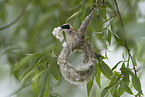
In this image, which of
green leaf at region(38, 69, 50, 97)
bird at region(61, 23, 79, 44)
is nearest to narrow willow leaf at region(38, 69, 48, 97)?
green leaf at region(38, 69, 50, 97)

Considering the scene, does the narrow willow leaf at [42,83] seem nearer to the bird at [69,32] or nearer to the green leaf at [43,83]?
the green leaf at [43,83]

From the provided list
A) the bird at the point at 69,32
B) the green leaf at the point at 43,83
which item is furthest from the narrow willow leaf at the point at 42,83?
the bird at the point at 69,32

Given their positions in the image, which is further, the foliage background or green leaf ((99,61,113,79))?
the foliage background

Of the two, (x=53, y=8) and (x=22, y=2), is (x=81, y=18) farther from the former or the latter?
(x=22, y=2)

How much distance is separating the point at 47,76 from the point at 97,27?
0.55 feet

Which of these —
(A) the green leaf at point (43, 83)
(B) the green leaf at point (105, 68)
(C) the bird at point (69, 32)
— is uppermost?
(C) the bird at point (69, 32)

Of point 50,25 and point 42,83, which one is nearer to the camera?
point 42,83

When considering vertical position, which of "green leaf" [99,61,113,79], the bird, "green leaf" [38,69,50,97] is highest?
the bird

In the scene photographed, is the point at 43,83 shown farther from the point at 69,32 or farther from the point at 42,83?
the point at 69,32

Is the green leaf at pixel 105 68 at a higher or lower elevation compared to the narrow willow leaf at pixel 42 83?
lower

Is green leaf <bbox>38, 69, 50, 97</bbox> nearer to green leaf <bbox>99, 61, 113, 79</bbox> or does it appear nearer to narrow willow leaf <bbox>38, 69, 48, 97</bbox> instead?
narrow willow leaf <bbox>38, 69, 48, 97</bbox>

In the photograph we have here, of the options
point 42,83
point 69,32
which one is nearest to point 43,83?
point 42,83

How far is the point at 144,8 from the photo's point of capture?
1032 millimetres

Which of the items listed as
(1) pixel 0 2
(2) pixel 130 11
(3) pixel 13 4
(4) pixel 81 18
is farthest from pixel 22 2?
(4) pixel 81 18
